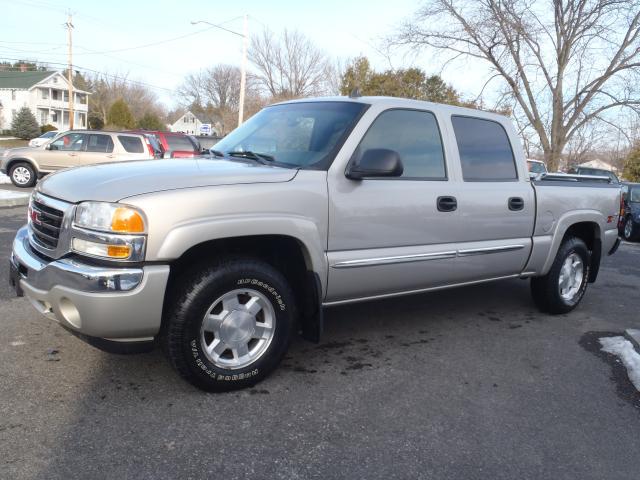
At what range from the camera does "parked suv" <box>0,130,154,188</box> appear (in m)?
13.9

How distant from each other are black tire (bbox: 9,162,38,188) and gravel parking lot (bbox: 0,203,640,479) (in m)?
11.2

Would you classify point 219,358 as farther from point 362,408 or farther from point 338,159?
point 338,159

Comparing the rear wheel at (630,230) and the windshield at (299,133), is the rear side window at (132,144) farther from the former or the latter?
the rear wheel at (630,230)

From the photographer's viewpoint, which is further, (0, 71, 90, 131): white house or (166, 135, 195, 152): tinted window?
(0, 71, 90, 131): white house

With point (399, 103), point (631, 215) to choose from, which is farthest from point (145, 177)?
point (631, 215)

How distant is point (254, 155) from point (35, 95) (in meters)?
71.4

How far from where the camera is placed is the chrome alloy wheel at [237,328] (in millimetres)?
3125

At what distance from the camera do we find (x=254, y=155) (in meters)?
3.81

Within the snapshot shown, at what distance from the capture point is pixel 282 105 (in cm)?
444

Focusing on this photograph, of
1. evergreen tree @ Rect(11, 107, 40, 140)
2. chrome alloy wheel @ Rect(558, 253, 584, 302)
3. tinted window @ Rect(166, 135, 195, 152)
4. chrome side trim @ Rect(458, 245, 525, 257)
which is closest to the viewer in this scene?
chrome side trim @ Rect(458, 245, 525, 257)

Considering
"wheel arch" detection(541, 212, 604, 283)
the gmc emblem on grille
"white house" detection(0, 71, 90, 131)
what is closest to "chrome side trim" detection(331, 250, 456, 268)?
"wheel arch" detection(541, 212, 604, 283)

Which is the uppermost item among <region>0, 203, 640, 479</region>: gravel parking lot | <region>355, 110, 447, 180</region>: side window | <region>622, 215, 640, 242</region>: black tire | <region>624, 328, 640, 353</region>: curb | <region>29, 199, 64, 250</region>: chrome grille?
<region>355, 110, 447, 180</region>: side window

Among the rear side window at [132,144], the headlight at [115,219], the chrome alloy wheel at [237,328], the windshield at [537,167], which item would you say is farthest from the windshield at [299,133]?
the windshield at [537,167]

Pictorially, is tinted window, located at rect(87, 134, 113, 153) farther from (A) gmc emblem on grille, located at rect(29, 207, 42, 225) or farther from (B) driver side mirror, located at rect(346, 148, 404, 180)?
(B) driver side mirror, located at rect(346, 148, 404, 180)
